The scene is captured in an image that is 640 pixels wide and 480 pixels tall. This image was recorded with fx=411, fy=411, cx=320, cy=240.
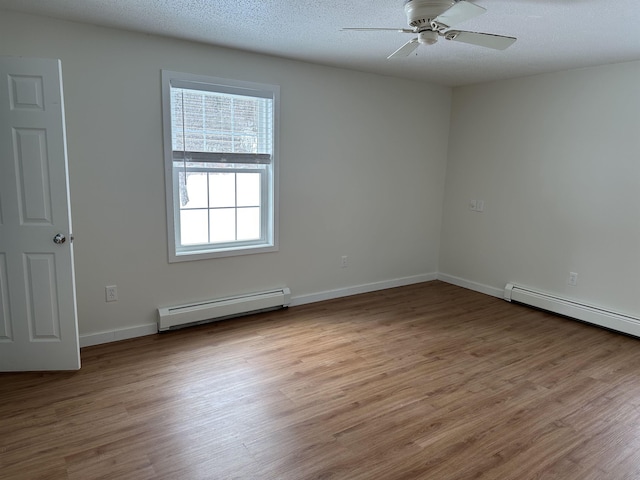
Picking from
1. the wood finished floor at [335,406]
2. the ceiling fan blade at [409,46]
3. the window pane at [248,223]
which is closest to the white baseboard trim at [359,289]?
the wood finished floor at [335,406]

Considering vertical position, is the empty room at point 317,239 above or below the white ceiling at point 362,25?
below

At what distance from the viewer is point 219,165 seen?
3.59 meters

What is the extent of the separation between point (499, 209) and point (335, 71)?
2.33 m

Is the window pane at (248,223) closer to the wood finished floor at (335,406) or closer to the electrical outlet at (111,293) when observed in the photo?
the wood finished floor at (335,406)

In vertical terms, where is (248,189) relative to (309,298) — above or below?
above

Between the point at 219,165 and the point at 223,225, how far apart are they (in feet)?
1.77

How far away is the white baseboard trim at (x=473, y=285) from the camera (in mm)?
4625

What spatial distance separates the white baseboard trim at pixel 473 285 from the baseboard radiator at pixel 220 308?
7.30ft

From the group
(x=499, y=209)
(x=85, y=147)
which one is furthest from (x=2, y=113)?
(x=499, y=209)

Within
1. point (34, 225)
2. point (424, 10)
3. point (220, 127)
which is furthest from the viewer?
point (220, 127)

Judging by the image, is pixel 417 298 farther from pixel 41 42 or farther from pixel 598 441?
pixel 41 42

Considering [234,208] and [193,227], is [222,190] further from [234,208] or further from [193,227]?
[193,227]

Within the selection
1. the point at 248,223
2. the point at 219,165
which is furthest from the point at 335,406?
the point at 219,165

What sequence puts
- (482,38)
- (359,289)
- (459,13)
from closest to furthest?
(459,13), (482,38), (359,289)
